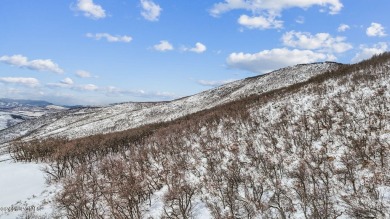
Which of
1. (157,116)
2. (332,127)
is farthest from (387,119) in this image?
(157,116)

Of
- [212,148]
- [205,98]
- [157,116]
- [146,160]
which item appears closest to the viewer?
[212,148]

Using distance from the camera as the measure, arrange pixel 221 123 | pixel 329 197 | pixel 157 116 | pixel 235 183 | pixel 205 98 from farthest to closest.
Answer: pixel 205 98 < pixel 157 116 < pixel 221 123 < pixel 235 183 < pixel 329 197

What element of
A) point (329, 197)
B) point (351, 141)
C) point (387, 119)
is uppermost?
point (387, 119)

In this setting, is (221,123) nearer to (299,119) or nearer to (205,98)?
(299,119)

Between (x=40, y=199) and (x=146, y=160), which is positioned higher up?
(x=146, y=160)

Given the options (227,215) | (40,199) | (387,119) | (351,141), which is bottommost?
(40,199)

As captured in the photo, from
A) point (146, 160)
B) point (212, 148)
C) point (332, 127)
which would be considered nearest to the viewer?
point (332, 127)

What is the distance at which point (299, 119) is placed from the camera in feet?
51.3

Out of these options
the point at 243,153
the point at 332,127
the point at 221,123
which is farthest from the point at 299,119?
the point at 221,123

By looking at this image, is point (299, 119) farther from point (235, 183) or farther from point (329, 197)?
point (329, 197)

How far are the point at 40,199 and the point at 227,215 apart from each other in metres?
11.3

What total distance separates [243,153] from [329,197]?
5.25 meters

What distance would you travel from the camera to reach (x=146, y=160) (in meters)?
16.7

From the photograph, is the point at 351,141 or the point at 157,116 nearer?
the point at 351,141
